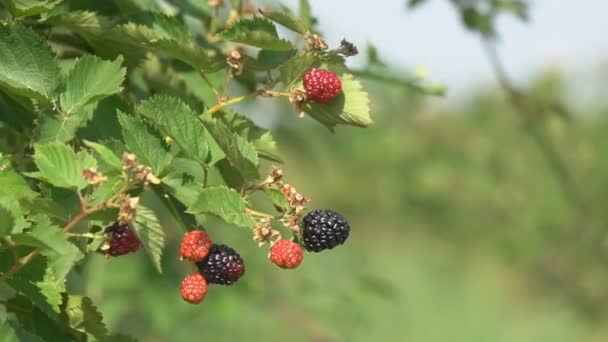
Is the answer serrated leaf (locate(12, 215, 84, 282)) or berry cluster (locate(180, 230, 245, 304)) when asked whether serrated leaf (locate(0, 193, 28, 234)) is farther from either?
berry cluster (locate(180, 230, 245, 304))

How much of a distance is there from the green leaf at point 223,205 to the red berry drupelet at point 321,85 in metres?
0.14

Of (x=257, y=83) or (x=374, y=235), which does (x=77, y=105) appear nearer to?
(x=257, y=83)

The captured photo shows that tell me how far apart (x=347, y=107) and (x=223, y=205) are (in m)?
0.19

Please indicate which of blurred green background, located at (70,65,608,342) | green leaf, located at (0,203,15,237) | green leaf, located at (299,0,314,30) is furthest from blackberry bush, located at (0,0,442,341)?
blurred green background, located at (70,65,608,342)

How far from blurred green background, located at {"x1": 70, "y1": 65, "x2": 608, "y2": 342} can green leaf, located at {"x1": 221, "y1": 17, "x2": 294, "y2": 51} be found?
703mm

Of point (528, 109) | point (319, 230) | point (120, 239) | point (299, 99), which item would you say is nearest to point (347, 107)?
point (299, 99)

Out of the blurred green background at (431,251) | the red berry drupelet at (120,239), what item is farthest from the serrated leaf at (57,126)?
the blurred green background at (431,251)

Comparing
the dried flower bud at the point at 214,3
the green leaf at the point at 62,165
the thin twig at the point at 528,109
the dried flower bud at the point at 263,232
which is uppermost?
the green leaf at the point at 62,165

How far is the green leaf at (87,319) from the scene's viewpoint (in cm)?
92

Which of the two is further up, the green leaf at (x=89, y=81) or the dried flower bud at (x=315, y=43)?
the dried flower bud at (x=315, y=43)

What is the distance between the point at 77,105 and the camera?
898 mm

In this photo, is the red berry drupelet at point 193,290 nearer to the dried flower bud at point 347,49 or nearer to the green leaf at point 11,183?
the green leaf at point 11,183

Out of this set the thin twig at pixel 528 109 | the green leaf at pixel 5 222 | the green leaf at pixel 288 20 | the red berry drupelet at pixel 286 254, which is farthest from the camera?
the thin twig at pixel 528 109

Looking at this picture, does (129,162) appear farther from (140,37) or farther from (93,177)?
(140,37)
